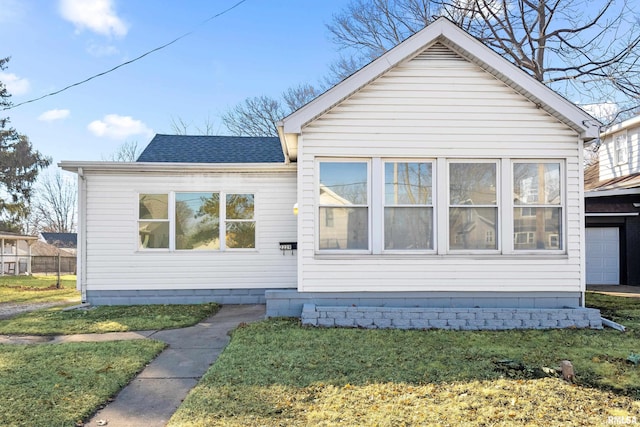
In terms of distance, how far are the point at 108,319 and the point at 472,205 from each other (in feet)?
23.7

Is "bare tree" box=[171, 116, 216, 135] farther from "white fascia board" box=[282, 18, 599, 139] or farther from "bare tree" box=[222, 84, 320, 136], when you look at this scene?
"white fascia board" box=[282, 18, 599, 139]

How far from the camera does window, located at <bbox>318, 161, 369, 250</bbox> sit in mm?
7414

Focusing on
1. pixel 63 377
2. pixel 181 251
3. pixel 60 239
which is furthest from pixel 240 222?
pixel 60 239

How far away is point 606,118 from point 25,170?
30202mm

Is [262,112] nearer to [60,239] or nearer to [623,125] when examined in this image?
[623,125]

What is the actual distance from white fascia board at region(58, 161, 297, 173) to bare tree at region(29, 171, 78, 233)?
45178mm

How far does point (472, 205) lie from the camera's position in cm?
741

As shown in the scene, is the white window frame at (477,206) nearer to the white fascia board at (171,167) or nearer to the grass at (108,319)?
the white fascia board at (171,167)

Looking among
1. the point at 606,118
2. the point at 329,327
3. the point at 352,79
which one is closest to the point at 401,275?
the point at 329,327

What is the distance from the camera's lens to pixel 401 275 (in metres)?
7.30

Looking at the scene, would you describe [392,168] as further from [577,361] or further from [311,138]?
[577,361]

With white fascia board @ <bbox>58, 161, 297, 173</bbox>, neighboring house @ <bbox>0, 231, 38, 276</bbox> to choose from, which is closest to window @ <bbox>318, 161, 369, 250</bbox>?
white fascia board @ <bbox>58, 161, 297, 173</bbox>

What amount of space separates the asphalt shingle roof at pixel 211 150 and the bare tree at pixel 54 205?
4365 cm

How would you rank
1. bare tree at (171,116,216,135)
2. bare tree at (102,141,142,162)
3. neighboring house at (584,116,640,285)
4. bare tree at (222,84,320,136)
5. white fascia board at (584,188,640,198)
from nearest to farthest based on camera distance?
white fascia board at (584,188,640,198) < neighboring house at (584,116,640,285) < bare tree at (222,84,320,136) < bare tree at (171,116,216,135) < bare tree at (102,141,142,162)
